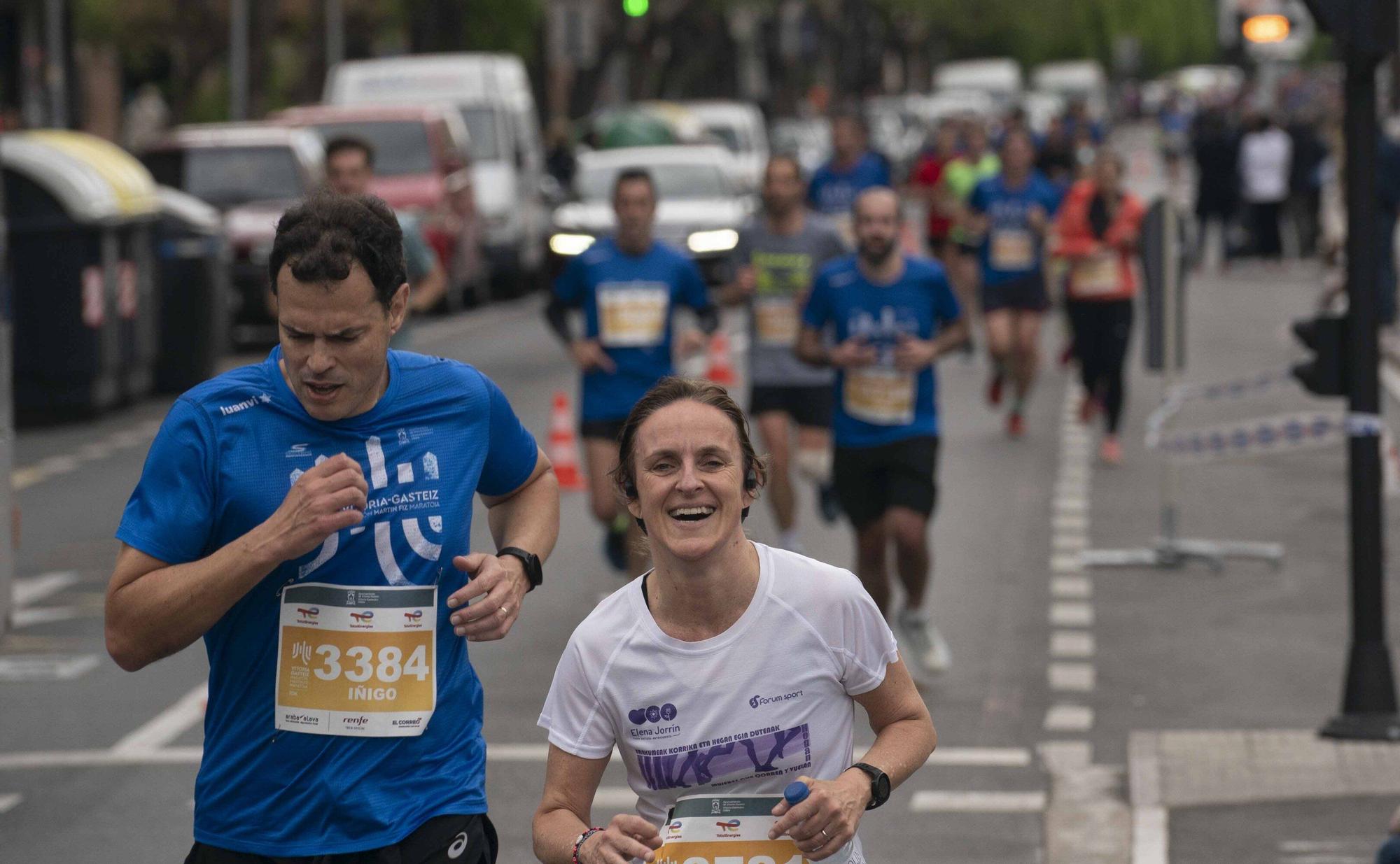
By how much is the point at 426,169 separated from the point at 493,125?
476 centimetres

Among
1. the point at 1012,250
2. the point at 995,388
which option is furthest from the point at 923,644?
the point at 995,388

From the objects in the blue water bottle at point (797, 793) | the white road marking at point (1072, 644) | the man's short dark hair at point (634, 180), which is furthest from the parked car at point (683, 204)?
the blue water bottle at point (797, 793)

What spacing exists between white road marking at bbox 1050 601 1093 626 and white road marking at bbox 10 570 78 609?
4.72 meters

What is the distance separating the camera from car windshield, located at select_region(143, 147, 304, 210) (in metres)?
23.6

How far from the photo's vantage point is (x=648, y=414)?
398 cm

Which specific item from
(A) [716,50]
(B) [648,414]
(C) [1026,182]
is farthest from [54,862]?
(A) [716,50]

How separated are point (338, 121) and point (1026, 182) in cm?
1100

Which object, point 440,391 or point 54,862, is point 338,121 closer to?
point 54,862

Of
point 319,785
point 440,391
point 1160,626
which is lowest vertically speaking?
point 1160,626

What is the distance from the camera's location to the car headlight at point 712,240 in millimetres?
27641

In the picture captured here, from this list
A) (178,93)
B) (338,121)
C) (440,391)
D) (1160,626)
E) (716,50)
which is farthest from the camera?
(716,50)

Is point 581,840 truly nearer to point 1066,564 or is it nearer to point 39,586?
point 39,586

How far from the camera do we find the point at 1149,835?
7.46 m

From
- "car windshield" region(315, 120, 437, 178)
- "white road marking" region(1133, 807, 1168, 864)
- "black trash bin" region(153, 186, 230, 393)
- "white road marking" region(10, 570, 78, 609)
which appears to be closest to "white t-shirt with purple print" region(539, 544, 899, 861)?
"white road marking" region(1133, 807, 1168, 864)
